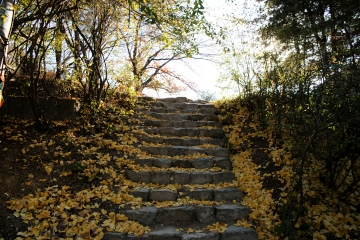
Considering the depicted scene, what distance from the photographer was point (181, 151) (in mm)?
4586

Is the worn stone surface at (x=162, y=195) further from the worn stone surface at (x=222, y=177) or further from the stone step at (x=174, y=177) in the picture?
the worn stone surface at (x=222, y=177)

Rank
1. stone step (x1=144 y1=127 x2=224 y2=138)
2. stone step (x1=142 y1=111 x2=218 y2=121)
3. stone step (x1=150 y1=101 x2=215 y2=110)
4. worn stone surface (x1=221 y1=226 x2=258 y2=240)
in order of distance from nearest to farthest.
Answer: worn stone surface (x1=221 y1=226 x2=258 y2=240) → stone step (x1=144 y1=127 x2=224 y2=138) → stone step (x1=142 y1=111 x2=218 y2=121) → stone step (x1=150 y1=101 x2=215 y2=110)

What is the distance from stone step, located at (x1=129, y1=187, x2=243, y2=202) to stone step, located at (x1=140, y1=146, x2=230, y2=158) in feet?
3.41

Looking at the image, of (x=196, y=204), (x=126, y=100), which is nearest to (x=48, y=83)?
(x=126, y=100)

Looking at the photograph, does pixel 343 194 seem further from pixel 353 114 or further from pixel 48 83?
pixel 48 83

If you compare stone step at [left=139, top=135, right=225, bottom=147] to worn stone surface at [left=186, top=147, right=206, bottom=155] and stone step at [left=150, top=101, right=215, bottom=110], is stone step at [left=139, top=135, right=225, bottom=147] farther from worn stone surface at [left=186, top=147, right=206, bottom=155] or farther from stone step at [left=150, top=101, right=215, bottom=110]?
stone step at [left=150, top=101, right=215, bottom=110]

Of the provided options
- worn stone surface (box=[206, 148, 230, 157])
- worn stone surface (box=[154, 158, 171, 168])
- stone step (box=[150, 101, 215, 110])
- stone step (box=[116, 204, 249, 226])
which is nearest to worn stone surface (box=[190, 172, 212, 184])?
worn stone surface (box=[154, 158, 171, 168])

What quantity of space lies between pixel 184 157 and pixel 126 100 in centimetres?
246

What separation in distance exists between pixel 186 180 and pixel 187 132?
1.60 m

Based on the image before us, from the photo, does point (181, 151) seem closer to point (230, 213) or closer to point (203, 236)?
point (230, 213)

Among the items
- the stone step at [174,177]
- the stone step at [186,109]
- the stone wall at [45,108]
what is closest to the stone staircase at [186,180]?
the stone step at [174,177]

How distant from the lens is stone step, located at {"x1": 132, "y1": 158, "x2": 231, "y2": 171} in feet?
13.8

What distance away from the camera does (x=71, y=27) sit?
4918 mm

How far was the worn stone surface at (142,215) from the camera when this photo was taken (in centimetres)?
309
